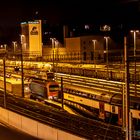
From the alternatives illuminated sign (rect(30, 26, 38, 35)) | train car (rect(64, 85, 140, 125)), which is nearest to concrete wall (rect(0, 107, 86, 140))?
train car (rect(64, 85, 140, 125))

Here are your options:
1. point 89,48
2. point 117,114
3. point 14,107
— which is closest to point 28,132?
point 14,107

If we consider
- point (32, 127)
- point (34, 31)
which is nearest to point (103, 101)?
point (32, 127)

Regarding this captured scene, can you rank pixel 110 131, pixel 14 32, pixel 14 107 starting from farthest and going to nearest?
1. pixel 14 32
2. pixel 14 107
3. pixel 110 131

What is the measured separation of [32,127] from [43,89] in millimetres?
14732

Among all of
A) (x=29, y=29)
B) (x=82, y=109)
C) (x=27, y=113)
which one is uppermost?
(x=29, y=29)

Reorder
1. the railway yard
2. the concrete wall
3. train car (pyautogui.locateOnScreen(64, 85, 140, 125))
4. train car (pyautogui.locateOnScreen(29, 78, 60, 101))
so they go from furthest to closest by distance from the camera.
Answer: train car (pyautogui.locateOnScreen(29, 78, 60, 101)) < the railway yard < train car (pyautogui.locateOnScreen(64, 85, 140, 125)) < the concrete wall

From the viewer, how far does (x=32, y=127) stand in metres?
8.62

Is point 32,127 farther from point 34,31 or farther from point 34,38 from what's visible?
point 34,31

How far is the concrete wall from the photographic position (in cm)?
734

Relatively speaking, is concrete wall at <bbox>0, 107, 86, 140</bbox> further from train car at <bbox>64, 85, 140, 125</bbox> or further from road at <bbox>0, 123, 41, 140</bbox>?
train car at <bbox>64, 85, 140, 125</bbox>

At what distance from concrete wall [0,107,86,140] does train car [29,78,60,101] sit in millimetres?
10989

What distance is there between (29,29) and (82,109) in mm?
30321

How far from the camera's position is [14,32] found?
8112 centimetres

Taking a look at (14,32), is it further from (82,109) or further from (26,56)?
(82,109)
